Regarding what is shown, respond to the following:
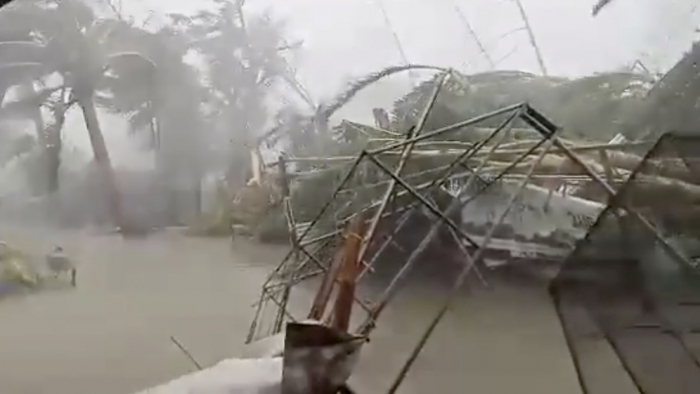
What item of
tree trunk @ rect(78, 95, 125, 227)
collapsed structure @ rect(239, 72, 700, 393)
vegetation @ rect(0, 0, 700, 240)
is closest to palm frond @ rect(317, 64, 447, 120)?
vegetation @ rect(0, 0, 700, 240)

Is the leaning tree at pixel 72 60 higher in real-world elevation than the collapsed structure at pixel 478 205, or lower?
higher

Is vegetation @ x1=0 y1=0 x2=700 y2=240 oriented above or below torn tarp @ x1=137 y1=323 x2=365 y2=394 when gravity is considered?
above

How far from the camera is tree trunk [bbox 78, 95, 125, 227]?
865 mm

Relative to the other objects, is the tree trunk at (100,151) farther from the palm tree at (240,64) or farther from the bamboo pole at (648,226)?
the bamboo pole at (648,226)

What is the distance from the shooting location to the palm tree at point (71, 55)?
34.5 inches

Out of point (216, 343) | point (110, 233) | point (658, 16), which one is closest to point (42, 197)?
point (110, 233)

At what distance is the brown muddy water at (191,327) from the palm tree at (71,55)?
137 mm

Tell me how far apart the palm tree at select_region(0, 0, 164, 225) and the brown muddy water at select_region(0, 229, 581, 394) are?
14 cm

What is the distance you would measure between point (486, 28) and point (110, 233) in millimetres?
463

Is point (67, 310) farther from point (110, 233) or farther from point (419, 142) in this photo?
point (419, 142)

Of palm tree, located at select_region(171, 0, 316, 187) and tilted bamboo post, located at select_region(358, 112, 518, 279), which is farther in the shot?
palm tree, located at select_region(171, 0, 316, 187)

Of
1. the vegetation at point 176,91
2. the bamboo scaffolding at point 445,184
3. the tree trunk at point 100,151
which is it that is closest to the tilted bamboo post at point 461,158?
the bamboo scaffolding at point 445,184

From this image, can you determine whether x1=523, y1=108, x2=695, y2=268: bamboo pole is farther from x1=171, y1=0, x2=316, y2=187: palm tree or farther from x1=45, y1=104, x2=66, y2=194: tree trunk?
x1=45, y1=104, x2=66, y2=194: tree trunk

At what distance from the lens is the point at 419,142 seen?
750 mm
